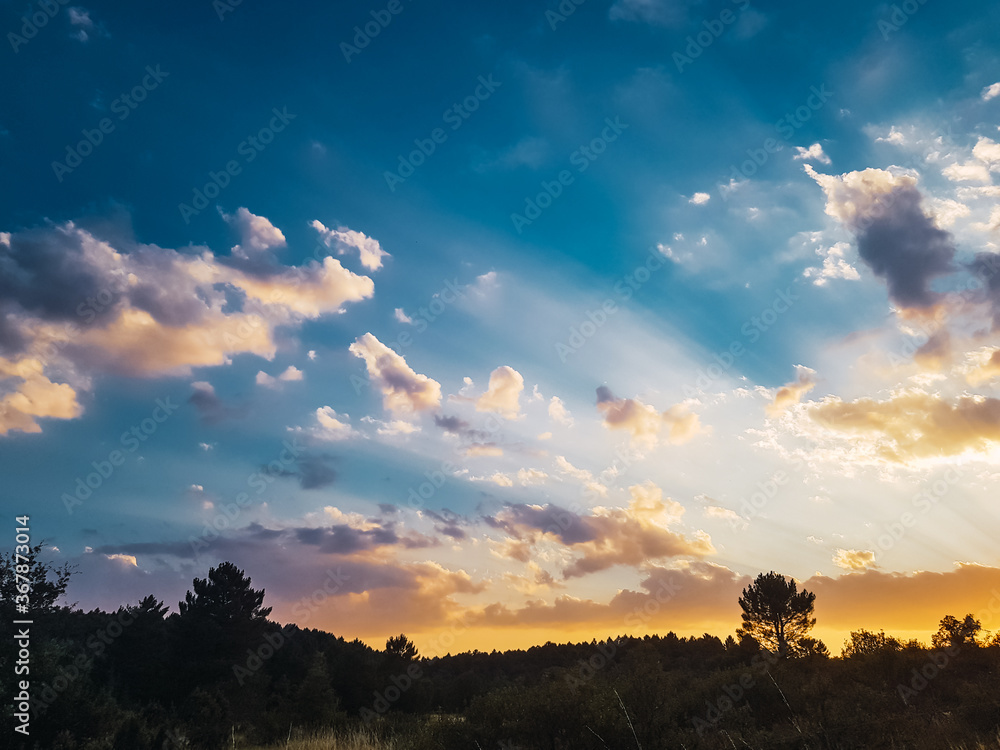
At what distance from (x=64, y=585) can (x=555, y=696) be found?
76.7 ft

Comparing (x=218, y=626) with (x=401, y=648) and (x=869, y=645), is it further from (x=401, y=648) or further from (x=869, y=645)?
(x=869, y=645)

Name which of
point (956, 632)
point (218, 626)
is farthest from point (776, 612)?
point (218, 626)

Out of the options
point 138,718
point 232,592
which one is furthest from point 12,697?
point 232,592

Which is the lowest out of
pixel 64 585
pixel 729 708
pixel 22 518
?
pixel 729 708

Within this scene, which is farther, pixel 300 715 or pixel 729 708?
pixel 300 715

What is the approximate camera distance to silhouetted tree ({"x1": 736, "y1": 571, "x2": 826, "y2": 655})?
56.7m

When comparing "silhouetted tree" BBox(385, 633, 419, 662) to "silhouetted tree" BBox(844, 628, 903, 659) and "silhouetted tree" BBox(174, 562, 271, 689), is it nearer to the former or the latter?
"silhouetted tree" BBox(174, 562, 271, 689)

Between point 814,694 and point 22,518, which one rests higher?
point 22,518

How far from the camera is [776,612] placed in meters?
58.1

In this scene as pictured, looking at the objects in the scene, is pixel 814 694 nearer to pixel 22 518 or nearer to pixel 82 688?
pixel 82 688

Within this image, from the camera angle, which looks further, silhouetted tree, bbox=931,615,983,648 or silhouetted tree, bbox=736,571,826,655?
silhouetted tree, bbox=736,571,826,655

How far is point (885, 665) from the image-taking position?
104ft

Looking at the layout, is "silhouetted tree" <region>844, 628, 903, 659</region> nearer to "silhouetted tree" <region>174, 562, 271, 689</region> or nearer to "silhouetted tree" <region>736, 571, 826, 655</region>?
"silhouetted tree" <region>736, 571, 826, 655</region>

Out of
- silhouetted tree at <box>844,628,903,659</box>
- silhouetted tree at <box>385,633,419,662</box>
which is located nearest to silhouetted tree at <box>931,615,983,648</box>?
silhouetted tree at <box>844,628,903,659</box>
